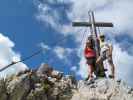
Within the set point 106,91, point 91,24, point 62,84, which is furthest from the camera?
point 62,84

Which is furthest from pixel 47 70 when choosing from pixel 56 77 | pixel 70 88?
pixel 70 88

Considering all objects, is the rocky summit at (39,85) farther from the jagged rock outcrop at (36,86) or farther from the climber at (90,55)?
the climber at (90,55)

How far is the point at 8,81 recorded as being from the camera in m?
24.5

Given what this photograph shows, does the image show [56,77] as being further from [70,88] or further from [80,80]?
[80,80]

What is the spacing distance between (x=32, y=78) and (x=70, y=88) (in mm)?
2561

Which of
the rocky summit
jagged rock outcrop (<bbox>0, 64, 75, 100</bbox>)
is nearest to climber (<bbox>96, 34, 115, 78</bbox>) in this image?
the rocky summit

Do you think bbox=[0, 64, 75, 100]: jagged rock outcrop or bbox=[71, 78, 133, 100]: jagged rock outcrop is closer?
bbox=[71, 78, 133, 100]: jagged rock outcrop

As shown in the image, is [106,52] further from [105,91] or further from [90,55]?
[105,91]

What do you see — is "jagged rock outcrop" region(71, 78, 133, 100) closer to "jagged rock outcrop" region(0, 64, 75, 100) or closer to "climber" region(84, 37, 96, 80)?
"climber" region(84, 37, 96, 80)

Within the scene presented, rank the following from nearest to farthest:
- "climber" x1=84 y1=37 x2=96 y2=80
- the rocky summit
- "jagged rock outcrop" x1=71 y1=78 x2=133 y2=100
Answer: "jagged rock outcrop" x1=71 y1=78 x2=133 y2=100
"climber" x1=84 y1=37 x2=96 y2=80
the rocky summit

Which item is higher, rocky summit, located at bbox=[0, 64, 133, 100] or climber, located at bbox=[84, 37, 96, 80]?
climber, located at bbox=[84, 37, 96, 80]

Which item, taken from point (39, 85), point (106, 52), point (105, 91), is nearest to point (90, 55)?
point (106, 52)

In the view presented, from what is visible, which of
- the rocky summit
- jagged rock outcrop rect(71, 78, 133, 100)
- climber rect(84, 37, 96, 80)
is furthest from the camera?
the rocky summit

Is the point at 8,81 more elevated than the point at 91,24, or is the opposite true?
the point at 91,24
